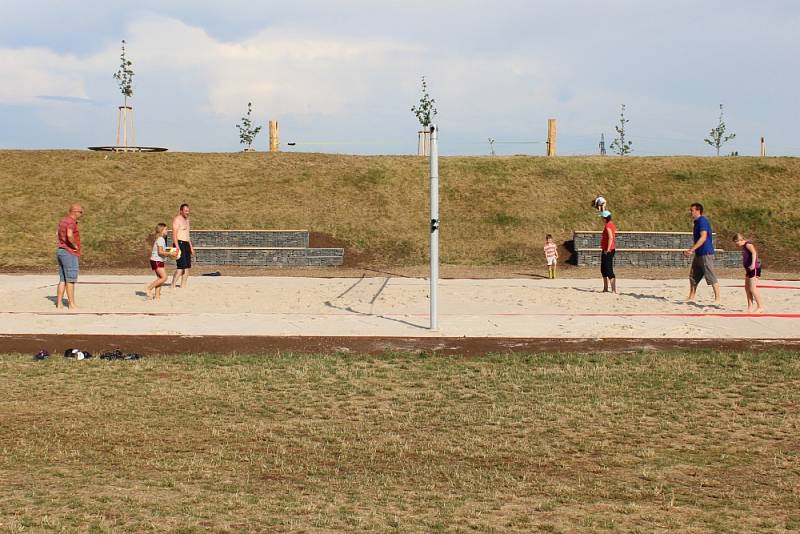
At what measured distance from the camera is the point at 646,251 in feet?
86.6

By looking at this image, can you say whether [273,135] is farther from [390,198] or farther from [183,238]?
[183,238]

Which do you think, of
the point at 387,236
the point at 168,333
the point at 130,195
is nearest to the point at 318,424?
the point at 168,333

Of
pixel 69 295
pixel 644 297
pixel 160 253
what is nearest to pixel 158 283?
pixel 160 253

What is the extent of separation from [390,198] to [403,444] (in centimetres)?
2612

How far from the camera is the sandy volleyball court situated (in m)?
12.9

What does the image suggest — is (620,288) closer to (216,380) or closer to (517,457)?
(216,380)

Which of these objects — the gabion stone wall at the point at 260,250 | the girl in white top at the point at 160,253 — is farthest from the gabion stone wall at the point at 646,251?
the girl in white top at the point at 160,253

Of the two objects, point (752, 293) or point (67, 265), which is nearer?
point (752, 293)

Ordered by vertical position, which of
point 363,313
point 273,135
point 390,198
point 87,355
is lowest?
point 87,355

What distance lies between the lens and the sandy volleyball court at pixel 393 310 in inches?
507

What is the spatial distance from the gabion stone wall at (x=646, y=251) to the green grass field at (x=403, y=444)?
15775mm

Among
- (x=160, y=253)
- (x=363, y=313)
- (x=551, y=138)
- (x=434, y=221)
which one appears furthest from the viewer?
(x=551, y=138)

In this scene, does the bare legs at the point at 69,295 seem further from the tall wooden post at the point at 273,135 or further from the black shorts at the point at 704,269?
the tall wooden post at the point at 273,135

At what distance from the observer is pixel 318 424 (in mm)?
7859
